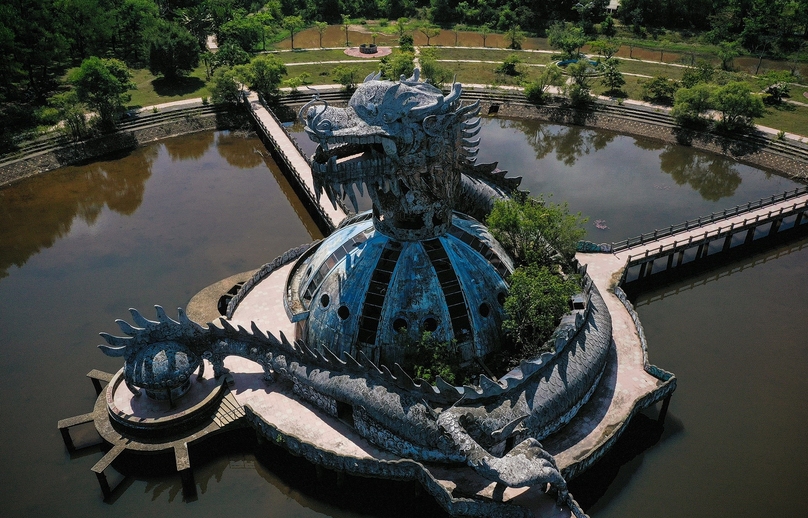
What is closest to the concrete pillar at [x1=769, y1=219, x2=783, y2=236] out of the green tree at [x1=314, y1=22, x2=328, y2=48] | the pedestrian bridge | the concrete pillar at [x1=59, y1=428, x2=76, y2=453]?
the pedestrian bridge

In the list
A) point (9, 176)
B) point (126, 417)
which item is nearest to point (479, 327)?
point (126, 417)

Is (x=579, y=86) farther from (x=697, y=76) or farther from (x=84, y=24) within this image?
(x=84, y=24)

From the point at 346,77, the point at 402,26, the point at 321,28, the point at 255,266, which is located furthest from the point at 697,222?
the point at 321,28

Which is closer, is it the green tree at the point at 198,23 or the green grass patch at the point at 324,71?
the green grass patch at the point at 324,71

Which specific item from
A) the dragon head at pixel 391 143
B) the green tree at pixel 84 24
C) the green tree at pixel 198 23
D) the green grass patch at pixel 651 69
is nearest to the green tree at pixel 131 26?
the green tree at pixel 84 24

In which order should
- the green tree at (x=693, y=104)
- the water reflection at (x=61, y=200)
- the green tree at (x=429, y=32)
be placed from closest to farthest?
the water reflection at (x=61, y=200) < the green tree at (x=693, y=104) < the green tree at (x=429, y=32)

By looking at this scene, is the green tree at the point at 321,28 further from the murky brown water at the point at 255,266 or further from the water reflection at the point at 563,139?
the water reflection at the point at 563,139
